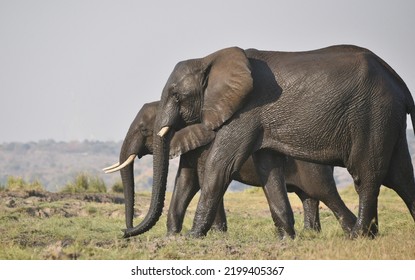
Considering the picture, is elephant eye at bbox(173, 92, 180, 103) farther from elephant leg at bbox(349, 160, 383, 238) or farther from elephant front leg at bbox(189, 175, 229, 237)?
elephant leg at bbox(349, 160, 383, 238)

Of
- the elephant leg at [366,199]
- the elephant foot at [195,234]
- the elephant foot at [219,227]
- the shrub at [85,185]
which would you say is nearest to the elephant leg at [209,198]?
the elephant foot at [195,234]

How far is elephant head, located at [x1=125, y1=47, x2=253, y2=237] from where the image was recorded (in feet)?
46.4

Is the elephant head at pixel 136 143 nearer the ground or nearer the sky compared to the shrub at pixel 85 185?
nearer the sky

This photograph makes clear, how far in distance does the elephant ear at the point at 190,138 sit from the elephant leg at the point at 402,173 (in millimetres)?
2550

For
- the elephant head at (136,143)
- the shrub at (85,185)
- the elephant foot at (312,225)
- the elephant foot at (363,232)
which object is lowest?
the shrub at (85,185)

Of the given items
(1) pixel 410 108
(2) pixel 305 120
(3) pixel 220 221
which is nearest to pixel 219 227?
(3) pixel 220 221

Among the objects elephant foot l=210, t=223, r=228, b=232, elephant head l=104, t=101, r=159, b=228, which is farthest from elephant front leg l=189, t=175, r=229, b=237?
elephant head l=104, t=101, r=159, b=228

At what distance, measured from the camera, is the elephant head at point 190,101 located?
556 inches

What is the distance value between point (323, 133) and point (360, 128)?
19.8 inches

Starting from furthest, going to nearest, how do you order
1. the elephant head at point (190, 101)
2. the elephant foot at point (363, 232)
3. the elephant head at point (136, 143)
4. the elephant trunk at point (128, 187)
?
1. the elephant head at point (136, 143)
2. the elephant trunk at point (128, 187)
3. the elephant head at point (190, 101)
4. the elephant foot at point (363, 232)

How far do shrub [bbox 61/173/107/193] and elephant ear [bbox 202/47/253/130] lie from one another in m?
12.2

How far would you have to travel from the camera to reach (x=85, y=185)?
Result: 27.0m

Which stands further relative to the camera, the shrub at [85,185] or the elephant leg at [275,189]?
the shrub at [85,185]

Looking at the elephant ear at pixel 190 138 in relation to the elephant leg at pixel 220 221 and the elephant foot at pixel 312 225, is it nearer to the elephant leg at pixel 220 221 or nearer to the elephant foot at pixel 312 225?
the elephant leg at pixel 220 221
